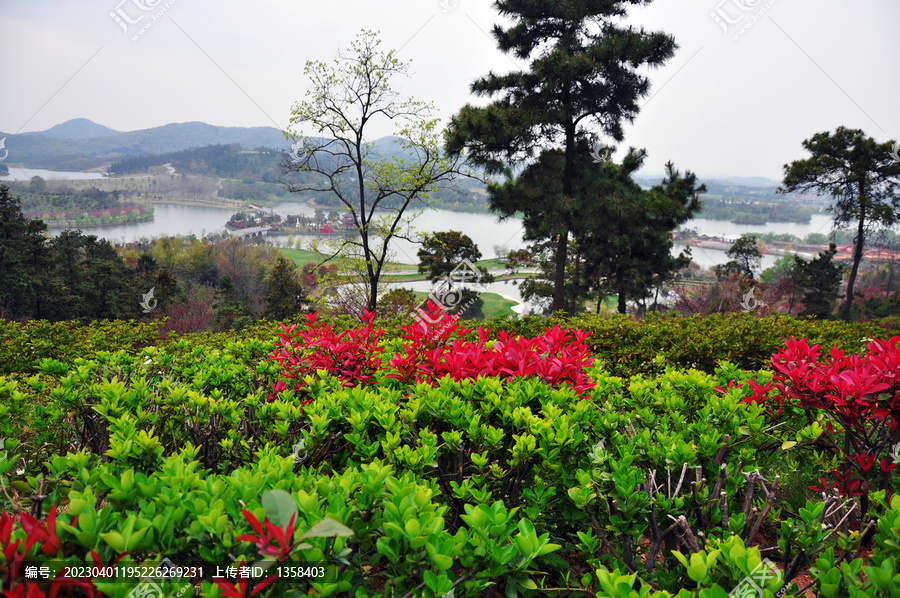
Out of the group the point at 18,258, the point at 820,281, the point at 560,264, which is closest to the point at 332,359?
the point at 560,264

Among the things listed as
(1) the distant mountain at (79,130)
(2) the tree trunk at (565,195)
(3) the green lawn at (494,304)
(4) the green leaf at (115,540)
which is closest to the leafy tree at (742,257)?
(3) the green lawn at (494,304)

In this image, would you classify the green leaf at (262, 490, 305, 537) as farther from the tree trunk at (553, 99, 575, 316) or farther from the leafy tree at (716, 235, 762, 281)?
the leafy tree at (716, 235, 762, 281)

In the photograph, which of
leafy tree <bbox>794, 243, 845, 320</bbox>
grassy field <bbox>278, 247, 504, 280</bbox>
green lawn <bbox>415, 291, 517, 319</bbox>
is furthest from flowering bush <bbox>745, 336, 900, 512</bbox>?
leafy tree <bbox>794, 243, 845, 320</bbox>

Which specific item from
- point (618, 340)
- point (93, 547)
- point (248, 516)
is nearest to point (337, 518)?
point (248, 516)

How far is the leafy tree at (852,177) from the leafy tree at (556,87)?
39.8ft

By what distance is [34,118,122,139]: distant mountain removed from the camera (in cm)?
8666

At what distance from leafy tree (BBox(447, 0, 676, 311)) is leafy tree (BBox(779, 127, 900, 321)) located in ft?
39.8

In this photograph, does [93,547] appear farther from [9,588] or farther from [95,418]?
[95,418]

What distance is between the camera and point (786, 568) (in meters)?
1.25

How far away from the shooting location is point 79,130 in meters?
93.1

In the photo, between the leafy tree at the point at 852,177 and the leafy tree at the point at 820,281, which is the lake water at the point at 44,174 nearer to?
the leafy tree at the point at 852,177

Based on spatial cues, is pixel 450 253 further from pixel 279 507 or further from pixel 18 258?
pixel 279 507

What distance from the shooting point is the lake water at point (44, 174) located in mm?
59406

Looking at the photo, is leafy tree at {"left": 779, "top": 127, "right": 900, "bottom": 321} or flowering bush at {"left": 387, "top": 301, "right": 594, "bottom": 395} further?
leafy tree at {"left": 779, "top": 127, "right": 900, "bottom": 321}
